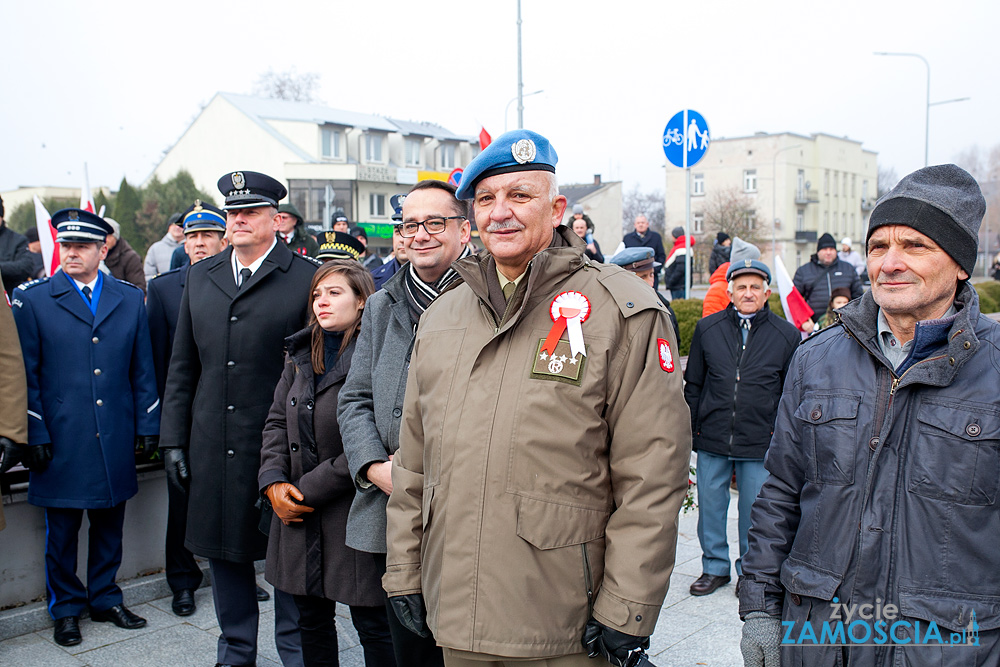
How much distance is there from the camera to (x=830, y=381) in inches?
94.8

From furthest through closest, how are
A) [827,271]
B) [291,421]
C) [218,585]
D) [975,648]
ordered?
[827,271] < [218,585] < [291,421] < [975,648]

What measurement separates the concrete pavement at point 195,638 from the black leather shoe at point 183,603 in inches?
1.7

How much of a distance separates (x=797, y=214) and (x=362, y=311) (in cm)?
6957

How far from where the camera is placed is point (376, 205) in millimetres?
51469

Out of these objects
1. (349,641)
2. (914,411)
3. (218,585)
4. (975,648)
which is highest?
(914,411)

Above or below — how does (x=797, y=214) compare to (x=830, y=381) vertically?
above

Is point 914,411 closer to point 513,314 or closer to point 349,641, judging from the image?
point 513,314

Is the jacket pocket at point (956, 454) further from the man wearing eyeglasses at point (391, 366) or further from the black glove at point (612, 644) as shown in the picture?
the man wearing eyeglasses at point (391, 366)

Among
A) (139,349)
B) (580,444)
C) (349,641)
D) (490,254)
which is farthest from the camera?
(139,349)

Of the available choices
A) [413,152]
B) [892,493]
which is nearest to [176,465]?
[892,493]

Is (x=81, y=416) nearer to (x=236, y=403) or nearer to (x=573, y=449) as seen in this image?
(x=236, y=403)

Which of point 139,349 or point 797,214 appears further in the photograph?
point 797,214

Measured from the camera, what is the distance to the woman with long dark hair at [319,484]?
3.47 meters

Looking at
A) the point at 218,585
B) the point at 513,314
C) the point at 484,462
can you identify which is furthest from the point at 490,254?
the point at 218,585
